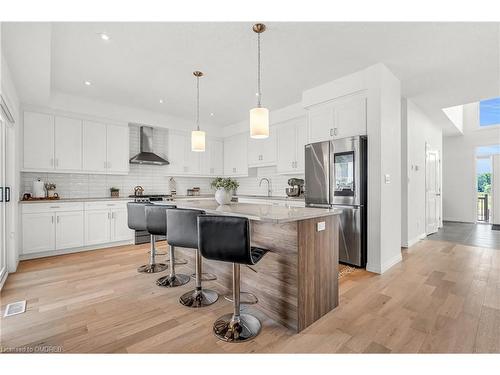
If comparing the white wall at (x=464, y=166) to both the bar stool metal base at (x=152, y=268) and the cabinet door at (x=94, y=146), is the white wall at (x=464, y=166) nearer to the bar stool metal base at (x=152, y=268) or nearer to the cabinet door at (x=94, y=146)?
the bar stool metal base at (x=152, y=268)

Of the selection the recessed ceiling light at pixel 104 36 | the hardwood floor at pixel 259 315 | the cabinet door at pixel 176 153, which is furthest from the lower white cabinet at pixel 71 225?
the recessed ceiling light at pixel 104 36

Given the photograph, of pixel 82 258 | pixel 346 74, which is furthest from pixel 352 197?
pixel 82 258

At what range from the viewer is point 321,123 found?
13.0 feet

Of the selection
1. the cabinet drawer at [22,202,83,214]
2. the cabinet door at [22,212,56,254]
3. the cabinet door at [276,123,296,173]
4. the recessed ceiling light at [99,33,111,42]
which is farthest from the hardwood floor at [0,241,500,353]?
the recessed ceiling light at [99,33,111,42]

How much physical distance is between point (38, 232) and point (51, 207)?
0.42 metres

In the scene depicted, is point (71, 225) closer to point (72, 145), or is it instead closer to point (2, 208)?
point (2, 208)

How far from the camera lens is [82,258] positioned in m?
3.96

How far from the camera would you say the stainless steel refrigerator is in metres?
3.37

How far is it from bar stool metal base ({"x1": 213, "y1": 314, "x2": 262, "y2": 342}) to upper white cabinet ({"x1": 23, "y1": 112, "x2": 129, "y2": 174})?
13.3 feet

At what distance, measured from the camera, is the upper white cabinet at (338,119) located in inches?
137

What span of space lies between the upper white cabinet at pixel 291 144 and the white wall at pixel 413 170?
1864 millimetres

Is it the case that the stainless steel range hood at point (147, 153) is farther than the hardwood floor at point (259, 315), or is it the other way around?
the stainless steel range hood at point (147, 153)
